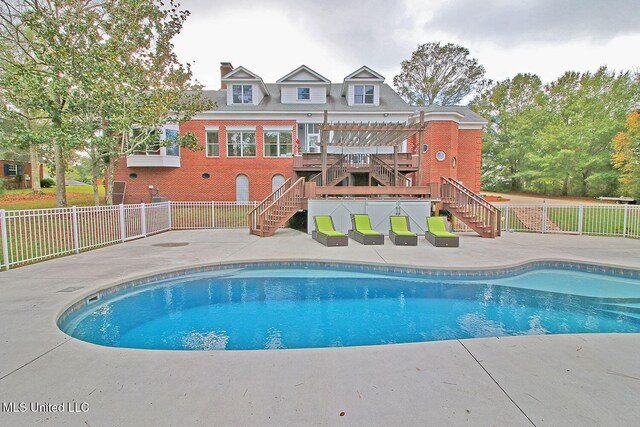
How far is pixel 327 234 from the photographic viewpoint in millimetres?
10047

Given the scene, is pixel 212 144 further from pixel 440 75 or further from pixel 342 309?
pixel 440 75

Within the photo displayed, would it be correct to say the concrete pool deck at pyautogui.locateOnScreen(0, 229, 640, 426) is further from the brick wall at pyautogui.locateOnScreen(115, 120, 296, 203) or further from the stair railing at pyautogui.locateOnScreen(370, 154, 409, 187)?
the brick wall at pyautogui.locateOnScreen(115, 120, 296, 203)

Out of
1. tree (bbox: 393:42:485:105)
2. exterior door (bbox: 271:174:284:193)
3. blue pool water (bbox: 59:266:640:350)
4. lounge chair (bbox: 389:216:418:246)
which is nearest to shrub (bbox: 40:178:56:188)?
exterior door (bbox: 271:174:284:193)

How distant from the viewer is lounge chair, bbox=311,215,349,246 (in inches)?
386

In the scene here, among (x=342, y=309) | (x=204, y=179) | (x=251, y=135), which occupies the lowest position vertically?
(x=342, y=309)

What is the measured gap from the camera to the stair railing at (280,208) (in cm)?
1171

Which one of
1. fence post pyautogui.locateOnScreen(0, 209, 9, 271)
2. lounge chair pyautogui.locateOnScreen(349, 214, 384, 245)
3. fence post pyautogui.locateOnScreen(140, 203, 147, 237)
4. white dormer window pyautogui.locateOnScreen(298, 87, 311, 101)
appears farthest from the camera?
white dormer window pyautogui.locateOnScreen(298, 87, 311, 101)

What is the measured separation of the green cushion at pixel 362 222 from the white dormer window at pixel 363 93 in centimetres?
1182

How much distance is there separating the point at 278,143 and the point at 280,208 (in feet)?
30.7

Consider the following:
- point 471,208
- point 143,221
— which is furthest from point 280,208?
point 471,208

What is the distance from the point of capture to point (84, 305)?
16.5 ft

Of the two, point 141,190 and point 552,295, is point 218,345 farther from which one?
point 141,190

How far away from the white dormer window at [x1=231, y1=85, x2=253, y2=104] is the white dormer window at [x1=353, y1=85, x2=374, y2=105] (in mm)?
7184

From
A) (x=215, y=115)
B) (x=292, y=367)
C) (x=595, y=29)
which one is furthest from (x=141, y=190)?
(x=595, y=29)
